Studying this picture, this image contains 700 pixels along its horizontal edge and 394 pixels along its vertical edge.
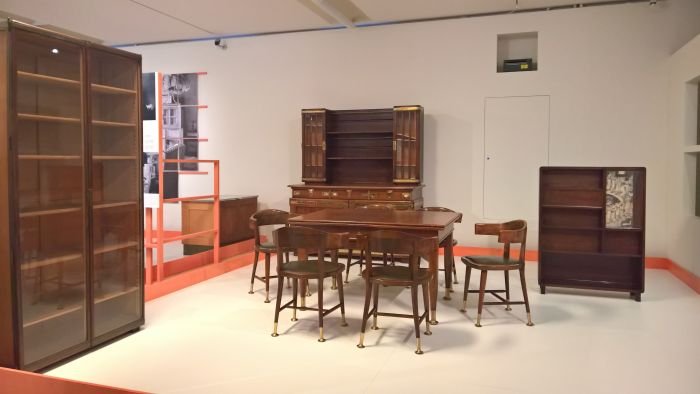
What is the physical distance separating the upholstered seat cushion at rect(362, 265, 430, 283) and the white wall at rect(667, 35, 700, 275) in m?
3.93

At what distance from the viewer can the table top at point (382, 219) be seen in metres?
4.78

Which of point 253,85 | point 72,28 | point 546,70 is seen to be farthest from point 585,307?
point 72,28

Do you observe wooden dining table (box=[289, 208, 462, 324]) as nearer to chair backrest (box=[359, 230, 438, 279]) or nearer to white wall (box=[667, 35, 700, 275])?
chair backrest (box=[359, 230, 438, 279])

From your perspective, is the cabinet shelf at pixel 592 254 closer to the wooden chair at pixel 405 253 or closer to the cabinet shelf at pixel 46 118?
the wooden chair at pixel 405 253

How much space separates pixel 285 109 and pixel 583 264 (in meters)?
5.42

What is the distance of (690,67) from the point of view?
21.4 feet

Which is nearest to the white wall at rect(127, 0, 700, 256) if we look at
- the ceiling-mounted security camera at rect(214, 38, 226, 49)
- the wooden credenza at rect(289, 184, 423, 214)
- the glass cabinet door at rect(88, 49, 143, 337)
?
the ceiling-mounted security camera at rect(214, 38, 226, 49)

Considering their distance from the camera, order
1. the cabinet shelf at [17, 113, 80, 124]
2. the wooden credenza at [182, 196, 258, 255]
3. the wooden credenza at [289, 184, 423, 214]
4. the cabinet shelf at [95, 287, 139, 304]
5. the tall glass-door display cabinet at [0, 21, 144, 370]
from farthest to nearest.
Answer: the wooden credenza at [289, 184, 423, 214], the wooden credenza at [182, 196, 258, 255], the cabinet shelf at [95, 287, 139, 304], the cabinet shelf at [17, 113, 80, 124], the tall glass-door display cabinet at [0, 21, 144, 370]

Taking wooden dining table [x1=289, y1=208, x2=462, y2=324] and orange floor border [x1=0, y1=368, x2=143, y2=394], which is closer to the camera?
orange floor border [x1=0, y1=368, x2=143, y2=394]

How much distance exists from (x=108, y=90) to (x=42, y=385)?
2.73m

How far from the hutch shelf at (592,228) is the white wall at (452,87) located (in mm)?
1818

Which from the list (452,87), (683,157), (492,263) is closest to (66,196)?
(492,263)

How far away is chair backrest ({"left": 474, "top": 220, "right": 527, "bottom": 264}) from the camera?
486cm

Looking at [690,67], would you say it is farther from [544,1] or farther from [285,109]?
[285,109]
